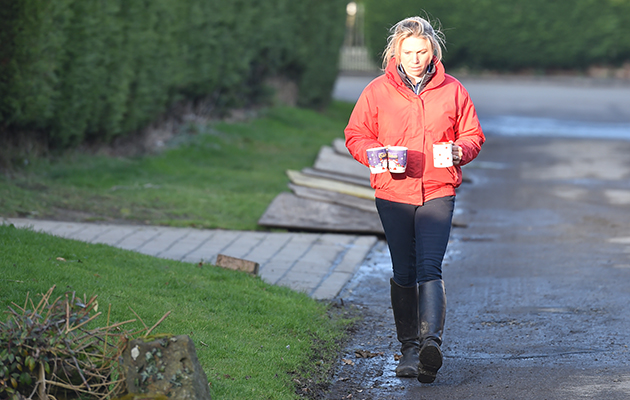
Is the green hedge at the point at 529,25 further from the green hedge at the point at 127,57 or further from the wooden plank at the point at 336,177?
the wooden plank at the point at 336,177

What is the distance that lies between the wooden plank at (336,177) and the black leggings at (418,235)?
5835mm

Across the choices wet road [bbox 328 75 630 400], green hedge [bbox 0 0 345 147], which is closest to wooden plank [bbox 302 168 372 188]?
wet road [bbox 328 75 630 400]

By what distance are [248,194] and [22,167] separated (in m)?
2.66

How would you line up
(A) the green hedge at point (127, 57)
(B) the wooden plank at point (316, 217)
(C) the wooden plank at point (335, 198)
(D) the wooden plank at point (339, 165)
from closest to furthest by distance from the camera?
(B) the wooden plank at point (316, 217) < (A) the green hedge at point (127, 57) < (C) the wooden plank at point (335, 198) < (D) the wooden plank at point (339, 165)

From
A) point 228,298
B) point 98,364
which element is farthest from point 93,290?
point 98,364

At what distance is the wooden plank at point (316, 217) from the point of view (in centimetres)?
826

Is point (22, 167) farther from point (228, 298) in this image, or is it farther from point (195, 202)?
point (228, 298)

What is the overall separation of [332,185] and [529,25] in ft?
93.4

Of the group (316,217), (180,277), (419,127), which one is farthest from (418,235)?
(316,217)

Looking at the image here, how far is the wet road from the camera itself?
4.39m

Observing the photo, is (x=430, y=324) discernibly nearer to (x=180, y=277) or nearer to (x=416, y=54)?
(x=416, y=54)

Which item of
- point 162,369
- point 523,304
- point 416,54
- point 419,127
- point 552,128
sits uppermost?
Result: point 416,54

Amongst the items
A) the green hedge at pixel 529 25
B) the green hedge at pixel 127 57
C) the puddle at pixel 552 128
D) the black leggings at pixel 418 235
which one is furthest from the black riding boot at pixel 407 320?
the green hedge at pixel 529 25

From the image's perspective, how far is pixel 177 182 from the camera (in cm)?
1036
